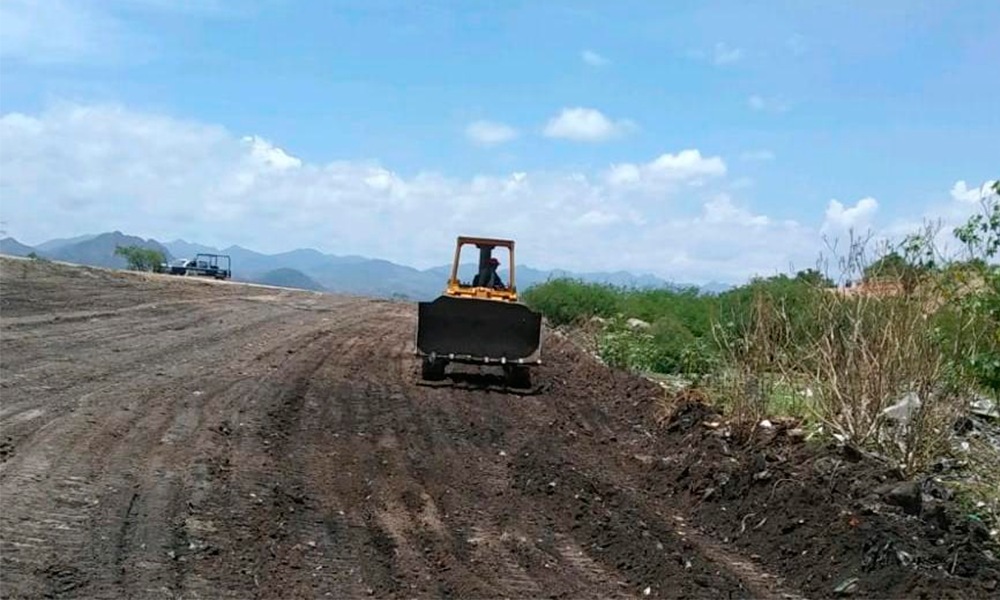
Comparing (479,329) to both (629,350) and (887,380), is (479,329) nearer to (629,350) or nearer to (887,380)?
(629,350)

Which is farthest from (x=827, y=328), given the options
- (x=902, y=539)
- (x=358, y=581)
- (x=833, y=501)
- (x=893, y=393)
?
(x=358, y=581)

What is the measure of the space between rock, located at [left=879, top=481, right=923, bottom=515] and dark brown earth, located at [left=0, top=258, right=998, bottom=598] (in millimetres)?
106

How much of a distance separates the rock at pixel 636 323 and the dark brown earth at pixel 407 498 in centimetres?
1067

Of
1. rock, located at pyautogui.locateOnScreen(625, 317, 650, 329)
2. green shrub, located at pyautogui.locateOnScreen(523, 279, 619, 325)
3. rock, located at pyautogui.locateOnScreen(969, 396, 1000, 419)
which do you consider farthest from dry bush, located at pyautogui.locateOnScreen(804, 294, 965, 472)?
green shrub, located at pyautogui.locateOnScreen(523, 279, 619, 325)

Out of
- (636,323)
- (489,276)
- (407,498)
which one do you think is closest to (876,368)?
(407,498)

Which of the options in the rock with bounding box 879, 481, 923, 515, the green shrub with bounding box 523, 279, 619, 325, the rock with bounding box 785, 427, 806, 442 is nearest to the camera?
the rock with bounding box 879, 481, 923, 515

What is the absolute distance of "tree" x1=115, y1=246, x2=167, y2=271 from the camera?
5825 cm

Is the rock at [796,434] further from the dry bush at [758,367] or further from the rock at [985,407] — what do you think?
the rock at [985,407]

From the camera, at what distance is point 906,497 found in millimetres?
7684

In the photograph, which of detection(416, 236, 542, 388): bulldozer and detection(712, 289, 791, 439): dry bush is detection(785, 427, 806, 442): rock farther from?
detection(416, 236, 542, 388): bulldozer

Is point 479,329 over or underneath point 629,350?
over

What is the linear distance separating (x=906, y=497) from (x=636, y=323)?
1825cm

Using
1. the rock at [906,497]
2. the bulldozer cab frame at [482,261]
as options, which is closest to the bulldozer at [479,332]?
the bulldozer cab frame at [482,261]

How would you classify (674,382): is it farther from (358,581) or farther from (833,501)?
(358,581)
